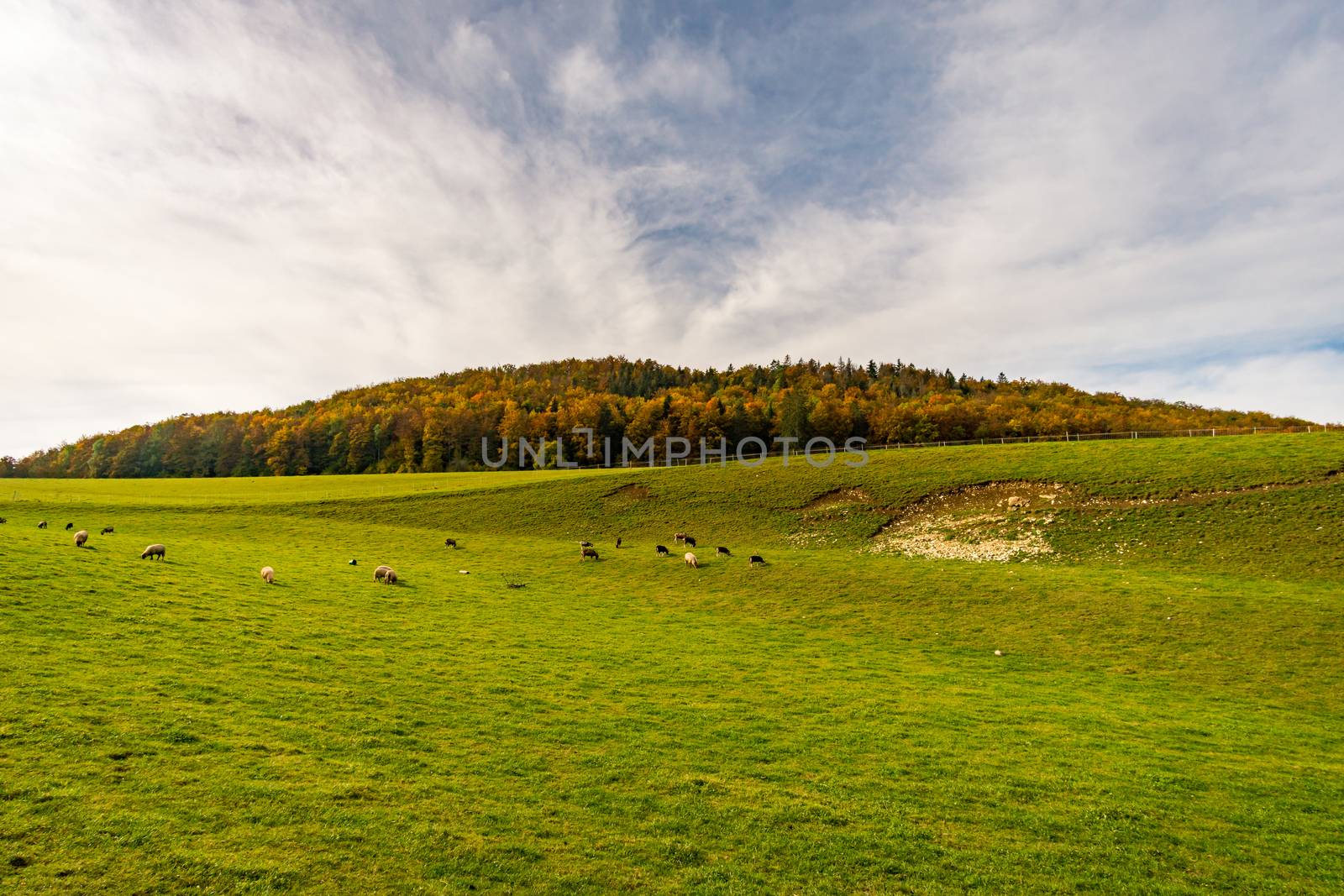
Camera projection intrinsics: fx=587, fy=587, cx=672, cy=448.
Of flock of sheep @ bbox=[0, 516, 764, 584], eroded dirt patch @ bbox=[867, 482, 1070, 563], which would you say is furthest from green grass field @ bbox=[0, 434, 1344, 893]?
eroded dirt patch @ bbox=[867, 482, 1070, 563]

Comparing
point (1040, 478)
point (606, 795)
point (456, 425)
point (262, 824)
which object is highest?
point (456, 425)

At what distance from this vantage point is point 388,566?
34.2 m

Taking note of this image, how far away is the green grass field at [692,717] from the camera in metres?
8.89

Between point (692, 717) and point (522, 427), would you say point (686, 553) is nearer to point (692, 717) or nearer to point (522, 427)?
point (692, 717)

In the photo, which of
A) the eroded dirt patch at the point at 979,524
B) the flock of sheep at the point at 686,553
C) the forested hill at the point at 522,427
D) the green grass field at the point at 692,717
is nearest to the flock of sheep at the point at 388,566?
the flock of sheep at the point at 686,553

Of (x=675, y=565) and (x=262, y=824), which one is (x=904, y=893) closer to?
(x=262, y=824)

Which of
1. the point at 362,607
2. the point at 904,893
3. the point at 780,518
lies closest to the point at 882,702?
the point at 904,893

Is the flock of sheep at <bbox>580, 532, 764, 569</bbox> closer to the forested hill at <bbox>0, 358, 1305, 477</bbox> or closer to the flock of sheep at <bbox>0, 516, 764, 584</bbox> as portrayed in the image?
the flock of sheep at <bbox>0, 516, 764, 584</bbox>

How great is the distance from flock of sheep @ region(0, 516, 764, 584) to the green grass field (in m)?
0.88

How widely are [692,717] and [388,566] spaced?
2565 cm

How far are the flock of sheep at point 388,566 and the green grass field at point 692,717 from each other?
→ 0.88m

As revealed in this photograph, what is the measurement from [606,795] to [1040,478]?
47848mm

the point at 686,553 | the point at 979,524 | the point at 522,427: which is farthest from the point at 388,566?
the point at 522,427

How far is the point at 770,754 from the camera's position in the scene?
12.9 m
